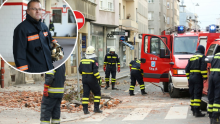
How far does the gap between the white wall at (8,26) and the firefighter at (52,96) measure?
4967 millimetres

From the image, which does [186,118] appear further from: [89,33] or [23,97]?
[89,33]

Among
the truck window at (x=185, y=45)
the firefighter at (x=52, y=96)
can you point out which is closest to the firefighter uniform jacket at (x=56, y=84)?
the firefighter at (x=52, y=96)

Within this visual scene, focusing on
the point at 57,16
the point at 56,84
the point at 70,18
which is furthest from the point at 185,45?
the point at 57,16

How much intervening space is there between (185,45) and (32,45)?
13.1 meters

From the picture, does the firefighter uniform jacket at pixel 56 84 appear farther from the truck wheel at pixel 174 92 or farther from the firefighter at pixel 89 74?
the truck wheel at pixel 174 92

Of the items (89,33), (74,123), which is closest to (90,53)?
(74,123)

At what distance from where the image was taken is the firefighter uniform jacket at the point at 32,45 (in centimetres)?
200

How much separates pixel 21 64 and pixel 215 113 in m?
6.37

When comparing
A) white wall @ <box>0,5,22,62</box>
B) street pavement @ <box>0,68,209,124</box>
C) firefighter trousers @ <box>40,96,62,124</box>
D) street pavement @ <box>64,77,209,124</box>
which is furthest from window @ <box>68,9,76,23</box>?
street pavement @ <box>64,77,209,124</box>

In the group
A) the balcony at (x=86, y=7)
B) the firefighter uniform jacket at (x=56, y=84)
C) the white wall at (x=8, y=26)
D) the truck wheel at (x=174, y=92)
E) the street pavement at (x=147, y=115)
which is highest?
the balcony at (x=86, y=7)

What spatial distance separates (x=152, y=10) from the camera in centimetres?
7750

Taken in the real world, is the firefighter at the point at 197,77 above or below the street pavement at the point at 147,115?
above

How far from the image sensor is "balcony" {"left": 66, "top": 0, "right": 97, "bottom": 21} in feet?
83.0

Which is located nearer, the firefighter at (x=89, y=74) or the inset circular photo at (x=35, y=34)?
the inset circular photo at (x=35, y=34)
